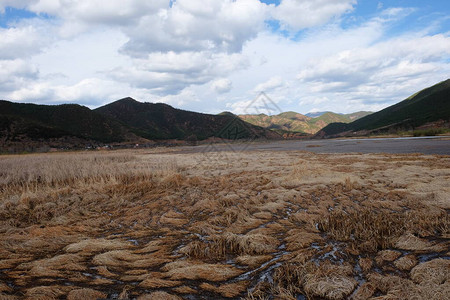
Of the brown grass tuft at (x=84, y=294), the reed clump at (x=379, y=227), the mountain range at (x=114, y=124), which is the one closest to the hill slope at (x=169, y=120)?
the mountain range at (x=114, y=124)

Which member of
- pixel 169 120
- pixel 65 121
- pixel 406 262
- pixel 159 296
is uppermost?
pixel 169 120

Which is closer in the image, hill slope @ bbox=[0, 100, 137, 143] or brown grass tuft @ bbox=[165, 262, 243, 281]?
brown grass tuft @ bbox=[165, 262, 243, 281]

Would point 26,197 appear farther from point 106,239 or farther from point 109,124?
point 109,124

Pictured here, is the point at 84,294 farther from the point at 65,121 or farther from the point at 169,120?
the point at 169,120

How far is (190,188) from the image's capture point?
41.1 feet

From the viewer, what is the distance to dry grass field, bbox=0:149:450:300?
13.0 ft

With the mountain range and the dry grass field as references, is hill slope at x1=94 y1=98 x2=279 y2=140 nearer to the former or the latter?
the mountain range

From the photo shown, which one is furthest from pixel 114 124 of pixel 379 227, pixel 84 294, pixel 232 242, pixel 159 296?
pixel 159 296

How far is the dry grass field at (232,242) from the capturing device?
13.0 ft

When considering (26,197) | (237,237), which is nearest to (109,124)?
(26,197)

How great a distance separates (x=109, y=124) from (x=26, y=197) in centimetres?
11008

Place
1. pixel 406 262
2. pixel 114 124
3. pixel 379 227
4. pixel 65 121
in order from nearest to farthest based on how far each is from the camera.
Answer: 1. pixel 406 262
2. pixel 379 227
3. pixel 65 121
4. pixel 114 124

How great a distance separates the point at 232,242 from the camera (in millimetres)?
5891

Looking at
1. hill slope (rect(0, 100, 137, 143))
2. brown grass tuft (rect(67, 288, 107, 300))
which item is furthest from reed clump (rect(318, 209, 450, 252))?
hill slope (rect(0, 100, 137, 143))
